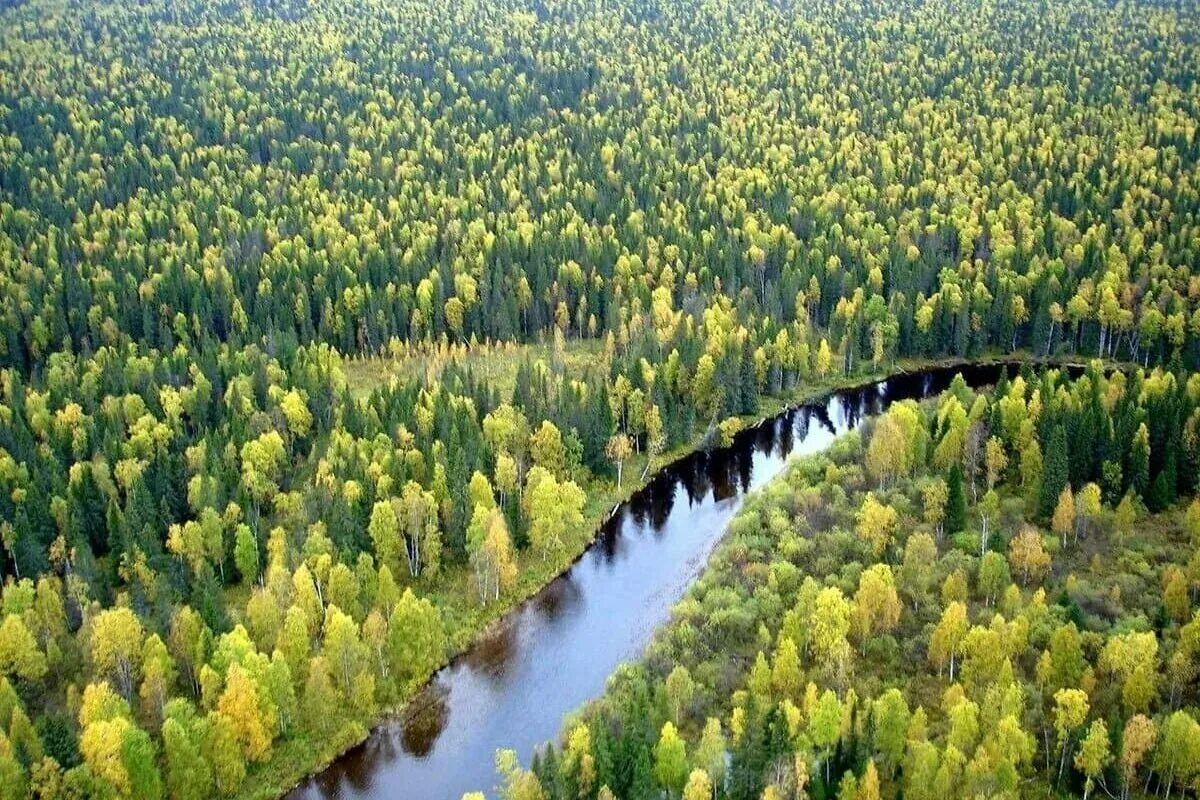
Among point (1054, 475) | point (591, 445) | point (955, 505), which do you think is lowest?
point (955, 505)

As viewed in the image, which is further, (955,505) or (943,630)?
(955,505)

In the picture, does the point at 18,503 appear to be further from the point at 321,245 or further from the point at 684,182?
the point at 684,182

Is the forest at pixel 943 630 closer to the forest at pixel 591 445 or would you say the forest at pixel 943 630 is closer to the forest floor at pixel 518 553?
the forest at pixel 591 445

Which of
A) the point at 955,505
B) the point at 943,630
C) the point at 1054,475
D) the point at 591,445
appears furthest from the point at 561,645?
the point at 1054,475

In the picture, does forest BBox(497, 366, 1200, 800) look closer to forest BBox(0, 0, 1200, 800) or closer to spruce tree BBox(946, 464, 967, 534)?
spruce tree BBox(946, 464, 967, 534)

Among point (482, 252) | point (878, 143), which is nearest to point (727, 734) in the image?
point (482, 252)

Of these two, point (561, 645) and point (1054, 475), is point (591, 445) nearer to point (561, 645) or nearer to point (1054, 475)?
point (561, 645)
